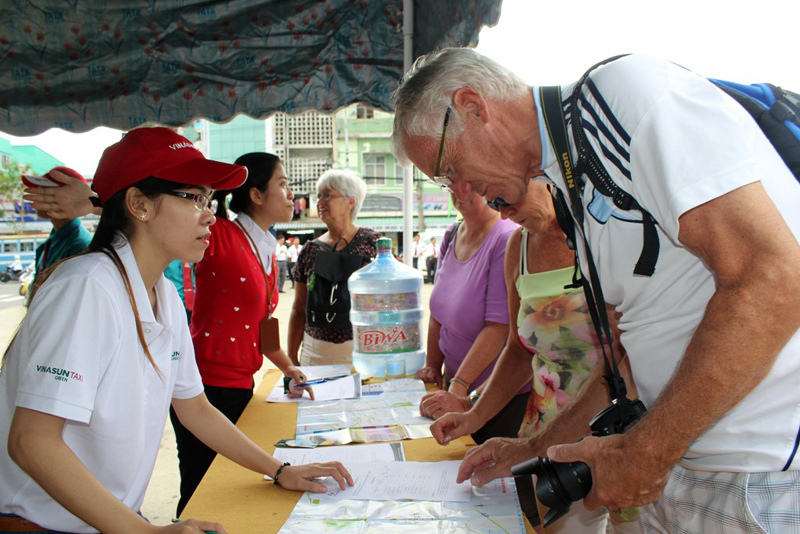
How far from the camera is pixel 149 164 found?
1413 mm

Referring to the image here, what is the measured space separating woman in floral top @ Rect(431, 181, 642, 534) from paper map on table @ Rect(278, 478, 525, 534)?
1.28ft

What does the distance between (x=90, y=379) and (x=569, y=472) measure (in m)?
0.91

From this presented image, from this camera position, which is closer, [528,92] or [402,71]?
[528,92]

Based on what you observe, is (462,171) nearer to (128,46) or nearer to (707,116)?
(707,116)

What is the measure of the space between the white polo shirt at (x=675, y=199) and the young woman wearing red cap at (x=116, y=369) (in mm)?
815

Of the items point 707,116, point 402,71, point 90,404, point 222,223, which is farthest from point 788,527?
point 402,71

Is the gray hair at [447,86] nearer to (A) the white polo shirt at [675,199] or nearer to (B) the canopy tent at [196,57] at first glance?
(A) the white polo shirt at [675,199]

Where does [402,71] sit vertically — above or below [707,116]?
above

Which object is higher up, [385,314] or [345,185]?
[345,185]

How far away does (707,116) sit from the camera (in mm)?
866

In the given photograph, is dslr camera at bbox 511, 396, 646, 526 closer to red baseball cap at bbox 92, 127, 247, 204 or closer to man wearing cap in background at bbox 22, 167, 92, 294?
red baseball cap at bbox 92, 127, 247, 204

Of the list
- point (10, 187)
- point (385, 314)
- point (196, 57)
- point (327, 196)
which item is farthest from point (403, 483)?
point (10, 187)

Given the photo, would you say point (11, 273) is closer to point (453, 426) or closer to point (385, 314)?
point (385, 314)

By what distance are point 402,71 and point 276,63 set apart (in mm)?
720
